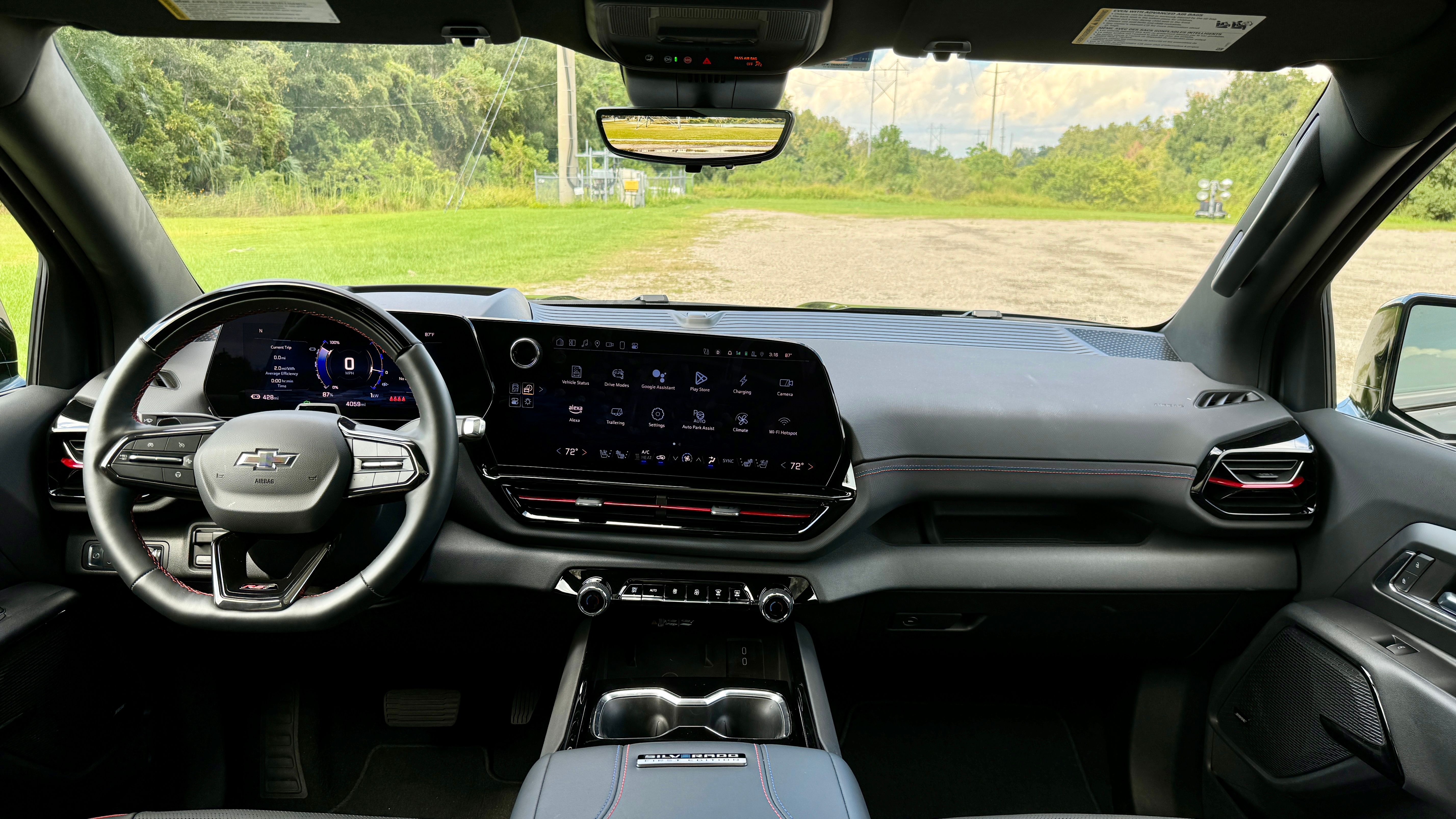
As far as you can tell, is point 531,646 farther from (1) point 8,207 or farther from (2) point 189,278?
(1) point 8,207

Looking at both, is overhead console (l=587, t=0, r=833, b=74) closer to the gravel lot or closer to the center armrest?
the gravel lot

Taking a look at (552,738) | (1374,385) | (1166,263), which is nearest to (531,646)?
(552,738)

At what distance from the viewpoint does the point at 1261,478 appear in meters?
2.44

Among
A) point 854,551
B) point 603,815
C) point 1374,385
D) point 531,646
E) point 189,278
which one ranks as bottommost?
point 531,646

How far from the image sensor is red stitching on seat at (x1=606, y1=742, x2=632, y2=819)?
1.65 m

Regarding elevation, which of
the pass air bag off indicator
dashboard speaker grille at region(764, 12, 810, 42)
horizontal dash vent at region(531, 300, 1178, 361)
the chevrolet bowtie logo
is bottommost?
the pass air bag off indicator

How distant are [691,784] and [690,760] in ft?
0.26

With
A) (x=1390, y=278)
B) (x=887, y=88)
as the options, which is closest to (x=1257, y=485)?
(x=1390, y=278)

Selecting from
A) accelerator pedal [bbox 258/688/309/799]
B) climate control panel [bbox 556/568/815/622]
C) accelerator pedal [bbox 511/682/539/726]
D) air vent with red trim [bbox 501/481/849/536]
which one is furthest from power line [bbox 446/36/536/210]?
accelerator pedal [bbox 258/688/309/799]

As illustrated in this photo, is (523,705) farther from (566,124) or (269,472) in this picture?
(566,124)

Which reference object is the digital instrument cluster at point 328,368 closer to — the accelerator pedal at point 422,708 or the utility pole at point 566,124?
the utility pole at point 566,124

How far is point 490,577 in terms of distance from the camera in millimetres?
2402

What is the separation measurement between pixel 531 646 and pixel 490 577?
34cm

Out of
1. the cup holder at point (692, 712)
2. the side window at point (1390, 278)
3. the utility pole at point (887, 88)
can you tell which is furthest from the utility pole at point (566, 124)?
the side window at point (1390, 278)
